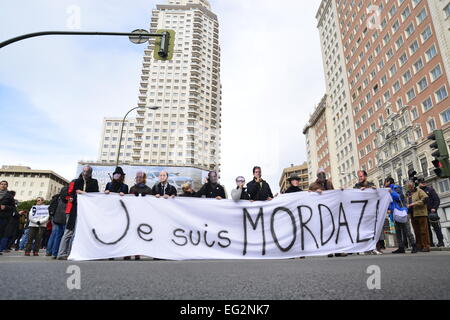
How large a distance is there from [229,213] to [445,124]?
31.4 metres

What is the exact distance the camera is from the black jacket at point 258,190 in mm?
6274

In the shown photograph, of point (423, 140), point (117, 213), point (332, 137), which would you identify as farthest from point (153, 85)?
point (117, 213)

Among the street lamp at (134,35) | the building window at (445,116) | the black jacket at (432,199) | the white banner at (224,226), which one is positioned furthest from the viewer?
the building window at (445,116)

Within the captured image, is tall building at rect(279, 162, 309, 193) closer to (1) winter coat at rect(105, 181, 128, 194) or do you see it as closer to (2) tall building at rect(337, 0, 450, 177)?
(2) tall building at rect(337, 0, 450, 177)

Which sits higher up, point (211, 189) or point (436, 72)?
point (436, 72)

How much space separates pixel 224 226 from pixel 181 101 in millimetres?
87239

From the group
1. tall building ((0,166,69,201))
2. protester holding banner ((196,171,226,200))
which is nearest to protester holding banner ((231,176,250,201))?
protester holding banner ((196,171,226,200))

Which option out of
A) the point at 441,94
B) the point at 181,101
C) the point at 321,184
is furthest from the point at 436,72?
the point at 181,101

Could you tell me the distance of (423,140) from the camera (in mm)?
30656

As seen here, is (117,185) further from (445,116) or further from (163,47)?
(445,116)

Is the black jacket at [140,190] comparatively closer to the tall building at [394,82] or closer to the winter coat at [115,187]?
the winter coat at [115,187]

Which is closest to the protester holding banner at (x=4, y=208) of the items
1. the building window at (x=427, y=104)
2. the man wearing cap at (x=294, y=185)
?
the man wearing cap at (x=294, y=185)

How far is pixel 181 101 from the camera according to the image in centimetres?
8938

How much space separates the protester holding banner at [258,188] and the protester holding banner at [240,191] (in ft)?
0.50
